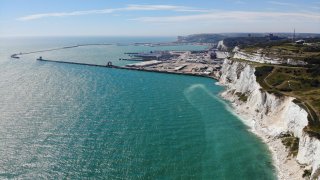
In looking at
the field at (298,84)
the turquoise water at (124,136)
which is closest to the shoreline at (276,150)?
the turquoise water at (124,136)

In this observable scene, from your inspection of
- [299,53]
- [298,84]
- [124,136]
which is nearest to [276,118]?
[298,84]

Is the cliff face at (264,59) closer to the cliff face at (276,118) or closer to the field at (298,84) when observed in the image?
the field at (298,84)

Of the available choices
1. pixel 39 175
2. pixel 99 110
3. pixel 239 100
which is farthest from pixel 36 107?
pixel 239 100

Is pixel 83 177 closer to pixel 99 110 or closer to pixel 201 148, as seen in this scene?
pixel 201 148

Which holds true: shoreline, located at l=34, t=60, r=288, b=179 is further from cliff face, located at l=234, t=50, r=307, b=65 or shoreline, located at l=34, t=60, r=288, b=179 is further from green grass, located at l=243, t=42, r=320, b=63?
green grass, located at l=243, t=42, r=320, b=63

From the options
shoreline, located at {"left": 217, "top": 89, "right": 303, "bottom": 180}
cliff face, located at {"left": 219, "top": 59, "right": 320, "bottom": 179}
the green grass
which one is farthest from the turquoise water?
the green grass

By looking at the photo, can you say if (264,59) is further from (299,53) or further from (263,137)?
(263,137)
